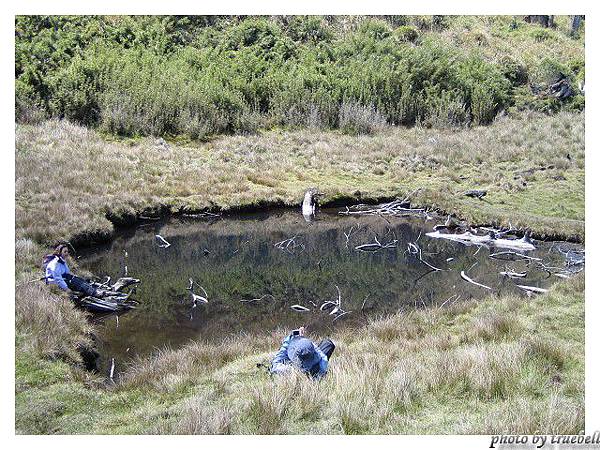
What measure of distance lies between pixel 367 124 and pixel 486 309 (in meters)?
18.1

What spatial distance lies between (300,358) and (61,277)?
529 centimetres

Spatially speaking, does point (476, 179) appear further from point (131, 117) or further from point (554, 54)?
point (554, 54)

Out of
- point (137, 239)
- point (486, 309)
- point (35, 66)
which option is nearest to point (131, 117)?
point (35, 66)

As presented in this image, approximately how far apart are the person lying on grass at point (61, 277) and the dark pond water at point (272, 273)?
85 cm

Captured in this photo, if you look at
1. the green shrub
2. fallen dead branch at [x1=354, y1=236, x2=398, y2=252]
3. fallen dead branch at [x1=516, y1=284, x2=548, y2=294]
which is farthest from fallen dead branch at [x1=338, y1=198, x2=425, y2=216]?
the green shrub

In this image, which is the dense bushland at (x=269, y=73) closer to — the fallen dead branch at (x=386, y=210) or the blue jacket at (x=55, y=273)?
the fallen dead branch at (x=386, y=210)

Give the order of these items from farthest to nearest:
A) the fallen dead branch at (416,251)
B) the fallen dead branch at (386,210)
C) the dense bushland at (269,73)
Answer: the dense bushland at (269,73) → the fallen dead branch at (386,210) → the fallen dead branch at (416,251)

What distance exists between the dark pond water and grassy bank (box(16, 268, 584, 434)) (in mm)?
1187

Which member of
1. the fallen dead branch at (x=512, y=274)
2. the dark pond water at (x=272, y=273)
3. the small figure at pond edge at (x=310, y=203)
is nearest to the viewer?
the dark pond water at (x=272, y=273)

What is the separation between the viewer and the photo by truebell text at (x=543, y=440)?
195 inches

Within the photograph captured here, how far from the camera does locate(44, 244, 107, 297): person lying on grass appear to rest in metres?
9.46

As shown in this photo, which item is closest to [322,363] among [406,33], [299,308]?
[299,308]

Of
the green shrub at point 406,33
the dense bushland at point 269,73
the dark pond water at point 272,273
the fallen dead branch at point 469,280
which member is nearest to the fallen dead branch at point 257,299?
the dark pond water at point 272,273

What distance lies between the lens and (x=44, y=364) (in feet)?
23.3
